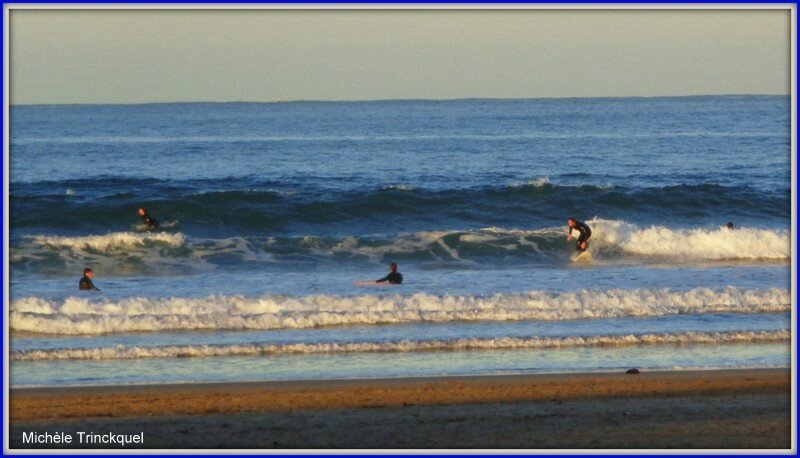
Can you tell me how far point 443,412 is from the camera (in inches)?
430

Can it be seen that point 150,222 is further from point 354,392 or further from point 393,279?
point 354,392

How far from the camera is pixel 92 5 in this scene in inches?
338

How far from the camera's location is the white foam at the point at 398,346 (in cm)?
1390

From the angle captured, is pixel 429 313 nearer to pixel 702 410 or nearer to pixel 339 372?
pixel 339 372

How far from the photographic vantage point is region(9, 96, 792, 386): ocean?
13992 millimetres

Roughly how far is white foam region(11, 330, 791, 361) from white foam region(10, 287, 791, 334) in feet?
4.71

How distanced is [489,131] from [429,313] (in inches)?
1655

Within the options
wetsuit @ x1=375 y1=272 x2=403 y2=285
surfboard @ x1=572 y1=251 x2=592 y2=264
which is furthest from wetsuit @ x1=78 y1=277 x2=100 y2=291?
surfboard @ x1=572 y1=251 x2=592 y2=264

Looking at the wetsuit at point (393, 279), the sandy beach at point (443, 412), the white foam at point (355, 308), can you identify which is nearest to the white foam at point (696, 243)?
the white foam at point (355, 308)

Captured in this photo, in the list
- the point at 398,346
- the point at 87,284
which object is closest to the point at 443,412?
the point at 398,346

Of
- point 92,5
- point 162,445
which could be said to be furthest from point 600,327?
point 92,5

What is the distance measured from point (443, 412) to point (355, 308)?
6.00 m

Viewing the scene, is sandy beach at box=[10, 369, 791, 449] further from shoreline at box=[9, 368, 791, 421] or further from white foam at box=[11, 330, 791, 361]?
white foam at box=[11, 330, 791, 361]

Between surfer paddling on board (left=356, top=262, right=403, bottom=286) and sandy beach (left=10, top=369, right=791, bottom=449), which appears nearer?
sandy beach (left=10, top=369, right=791, bottom=449)
